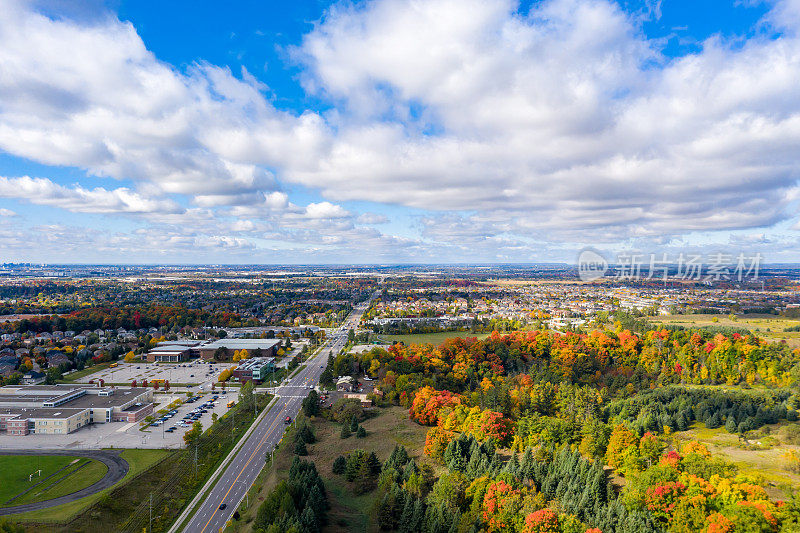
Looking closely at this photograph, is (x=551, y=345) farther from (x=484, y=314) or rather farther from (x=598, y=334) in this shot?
(x=484, y=314)

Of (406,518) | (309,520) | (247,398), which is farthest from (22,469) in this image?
(406,518)

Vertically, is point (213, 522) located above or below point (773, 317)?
below

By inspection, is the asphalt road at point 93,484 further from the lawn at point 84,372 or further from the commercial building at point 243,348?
the commercial building at point 243,348

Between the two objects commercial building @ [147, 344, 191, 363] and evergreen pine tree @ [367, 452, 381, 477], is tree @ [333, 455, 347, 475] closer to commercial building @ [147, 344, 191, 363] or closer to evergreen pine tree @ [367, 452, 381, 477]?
evergreen pine tree @ [367, 452, 381, 477]

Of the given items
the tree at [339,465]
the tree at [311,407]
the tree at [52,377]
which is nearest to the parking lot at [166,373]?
the tree at [52,377]

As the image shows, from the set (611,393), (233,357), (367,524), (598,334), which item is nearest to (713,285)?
(598,334)

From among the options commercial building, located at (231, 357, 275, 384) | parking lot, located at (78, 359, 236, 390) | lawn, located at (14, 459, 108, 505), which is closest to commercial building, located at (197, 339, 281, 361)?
parking lot, located at (78, 359, 236, 390)
